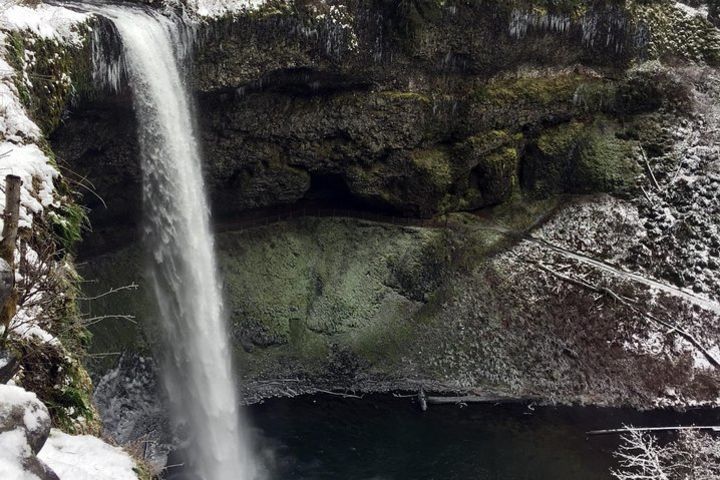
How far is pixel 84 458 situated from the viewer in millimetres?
7453

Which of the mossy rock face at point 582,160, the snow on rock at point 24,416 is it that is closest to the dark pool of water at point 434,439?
the mossy rock face at point 582,160

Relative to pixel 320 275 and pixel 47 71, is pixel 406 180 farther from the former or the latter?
pixel 47 71

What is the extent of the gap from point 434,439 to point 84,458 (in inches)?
694

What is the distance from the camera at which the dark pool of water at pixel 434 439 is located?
21.5m

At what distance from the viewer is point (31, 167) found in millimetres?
10570

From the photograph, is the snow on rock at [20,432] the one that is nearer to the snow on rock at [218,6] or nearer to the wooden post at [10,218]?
the wooden post at [10,218]

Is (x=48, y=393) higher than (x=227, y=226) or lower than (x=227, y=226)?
higher

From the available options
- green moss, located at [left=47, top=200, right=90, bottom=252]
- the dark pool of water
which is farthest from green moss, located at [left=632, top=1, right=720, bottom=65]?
green moss, located at [left=47, top=200, right=90, bottom=252]

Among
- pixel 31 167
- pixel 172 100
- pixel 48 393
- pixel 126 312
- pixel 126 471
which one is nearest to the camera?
pixel 126 471

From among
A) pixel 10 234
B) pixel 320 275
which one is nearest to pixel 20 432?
pixel 10 234

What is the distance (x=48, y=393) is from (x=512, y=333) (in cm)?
2182

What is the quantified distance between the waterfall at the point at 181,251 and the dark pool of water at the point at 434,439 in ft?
5.81

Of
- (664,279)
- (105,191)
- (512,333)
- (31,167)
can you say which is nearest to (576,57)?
(664,279)

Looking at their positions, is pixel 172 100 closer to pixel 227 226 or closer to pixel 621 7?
pixel 227 226
